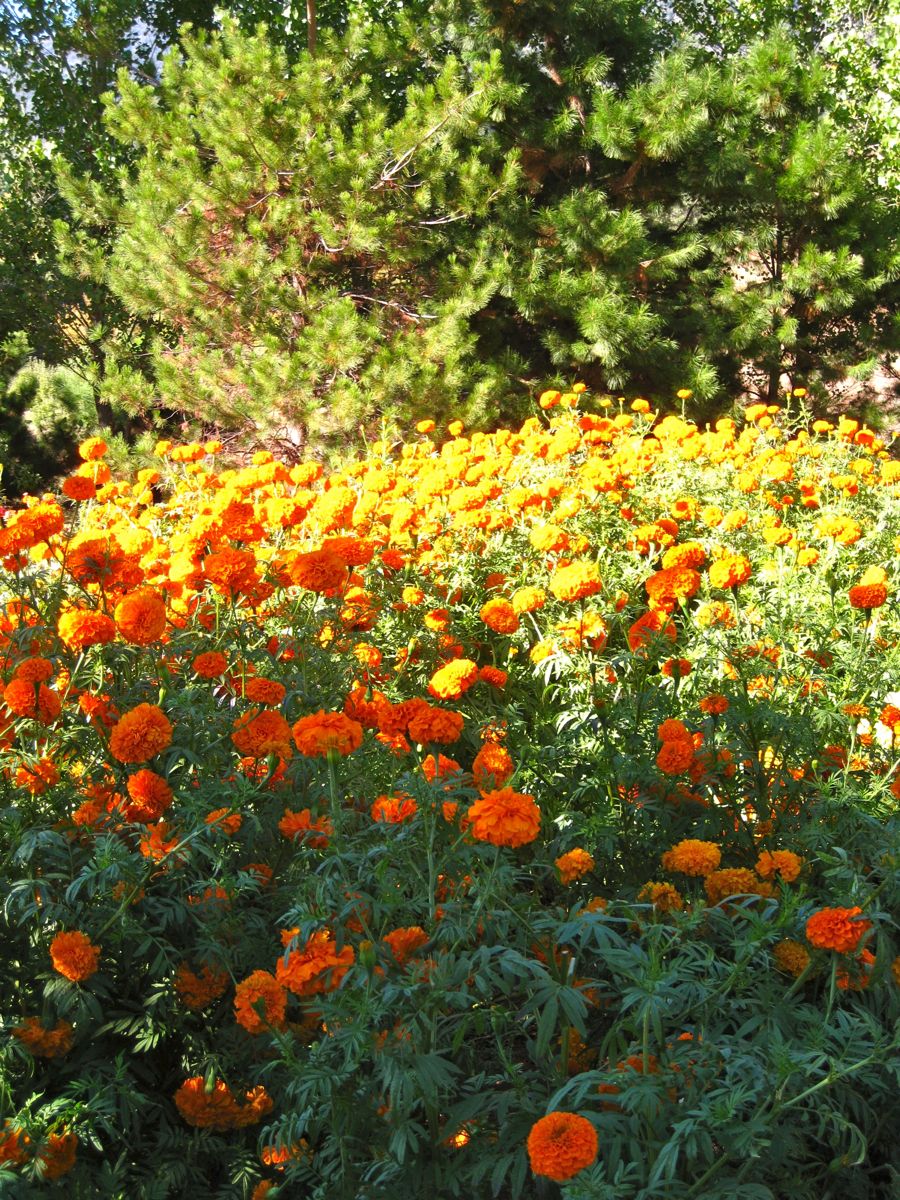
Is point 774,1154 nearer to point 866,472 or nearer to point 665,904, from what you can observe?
point 665,904

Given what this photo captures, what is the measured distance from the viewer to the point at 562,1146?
3.75 feet

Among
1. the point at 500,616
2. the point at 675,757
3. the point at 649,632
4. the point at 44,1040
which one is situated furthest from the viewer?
the point at 649,632

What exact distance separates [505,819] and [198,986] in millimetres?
642

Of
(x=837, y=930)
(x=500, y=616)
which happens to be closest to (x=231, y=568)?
(x=500, y=616)

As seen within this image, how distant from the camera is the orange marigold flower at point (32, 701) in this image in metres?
1.81

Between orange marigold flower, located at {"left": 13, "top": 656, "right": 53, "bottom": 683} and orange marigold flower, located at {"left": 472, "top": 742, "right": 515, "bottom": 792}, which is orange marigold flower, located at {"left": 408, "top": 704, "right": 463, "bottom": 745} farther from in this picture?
orange marigold flower, located at {"left": 13, "top": 656, "right": 53, "bottom": 683}

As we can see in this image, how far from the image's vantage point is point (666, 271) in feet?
26.7

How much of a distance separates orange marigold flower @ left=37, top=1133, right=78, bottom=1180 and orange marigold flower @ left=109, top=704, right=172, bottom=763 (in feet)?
1.81

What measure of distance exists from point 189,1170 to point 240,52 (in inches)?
303

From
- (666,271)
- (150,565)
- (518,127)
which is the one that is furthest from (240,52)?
(150,565)

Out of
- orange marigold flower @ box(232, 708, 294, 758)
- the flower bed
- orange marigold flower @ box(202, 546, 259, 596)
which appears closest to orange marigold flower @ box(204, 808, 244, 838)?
the flower bed

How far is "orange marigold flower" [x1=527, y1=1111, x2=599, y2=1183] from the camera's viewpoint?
1.13 metres

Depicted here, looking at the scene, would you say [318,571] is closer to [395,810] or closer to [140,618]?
[140,618]

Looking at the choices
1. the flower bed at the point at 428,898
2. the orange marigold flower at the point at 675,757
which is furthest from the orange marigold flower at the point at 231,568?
the orange marigold flower at the point at 675,757
